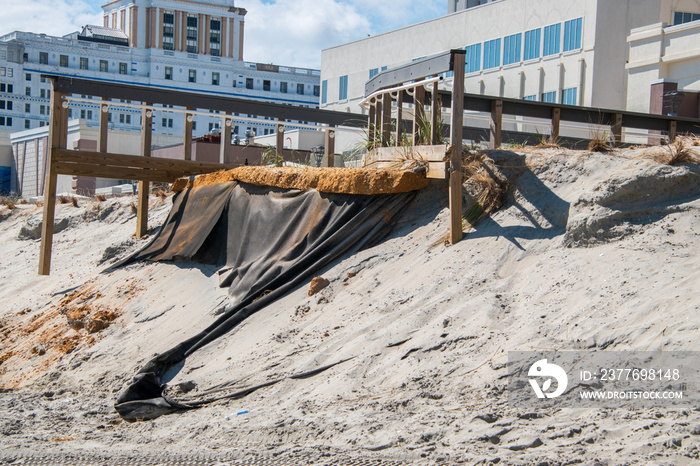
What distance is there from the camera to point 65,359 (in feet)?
27.9

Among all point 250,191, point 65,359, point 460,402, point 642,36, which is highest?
point 642,36

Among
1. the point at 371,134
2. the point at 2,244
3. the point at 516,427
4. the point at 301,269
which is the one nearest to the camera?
the point at 516,427

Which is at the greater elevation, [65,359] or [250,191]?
[250,191]

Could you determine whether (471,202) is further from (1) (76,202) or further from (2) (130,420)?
(1) (76,202)

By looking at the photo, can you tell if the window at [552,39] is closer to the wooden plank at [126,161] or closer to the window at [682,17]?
the window at [682,17]

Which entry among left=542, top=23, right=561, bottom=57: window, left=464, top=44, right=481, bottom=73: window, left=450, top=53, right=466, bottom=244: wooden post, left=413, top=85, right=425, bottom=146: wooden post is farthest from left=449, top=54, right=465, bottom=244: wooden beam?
left=464, top=44, right=481, bottom=73: window

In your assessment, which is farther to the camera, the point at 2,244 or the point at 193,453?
the point at 2,244

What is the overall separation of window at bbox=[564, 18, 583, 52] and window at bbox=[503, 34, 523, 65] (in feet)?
11.0

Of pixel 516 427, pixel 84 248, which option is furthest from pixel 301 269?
pixel 84 248

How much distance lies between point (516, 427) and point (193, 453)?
6.61ft

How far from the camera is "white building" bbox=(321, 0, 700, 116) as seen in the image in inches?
1391

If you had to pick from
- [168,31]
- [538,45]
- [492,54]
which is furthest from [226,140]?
[168,31]

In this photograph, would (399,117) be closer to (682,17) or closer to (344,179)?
(344,179)

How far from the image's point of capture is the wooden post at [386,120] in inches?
357
